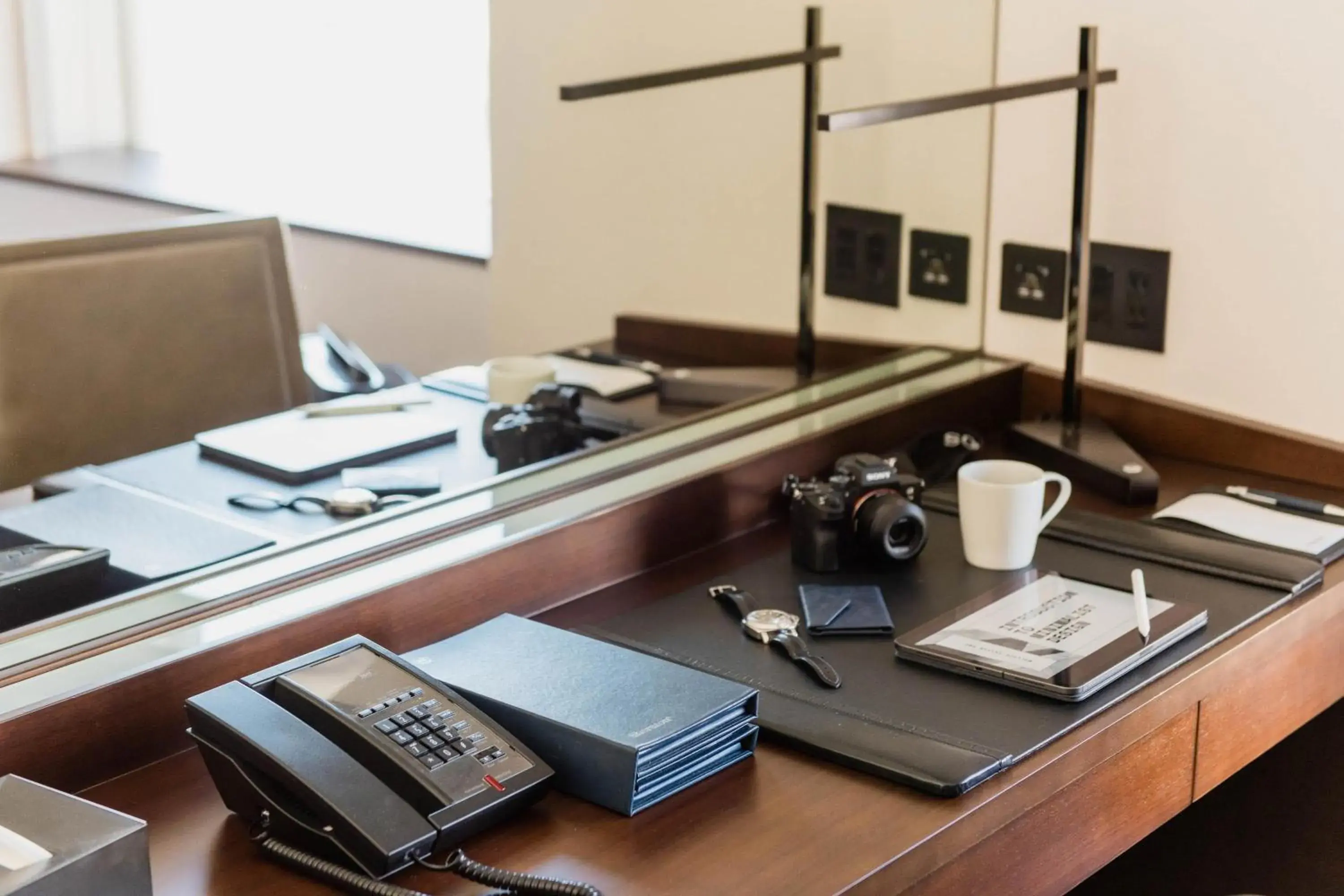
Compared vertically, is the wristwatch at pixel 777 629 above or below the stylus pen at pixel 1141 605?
below

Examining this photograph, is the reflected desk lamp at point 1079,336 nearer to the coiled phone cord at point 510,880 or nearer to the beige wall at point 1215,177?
the beige wall at point 1215,177

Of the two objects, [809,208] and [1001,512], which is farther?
[809,208]

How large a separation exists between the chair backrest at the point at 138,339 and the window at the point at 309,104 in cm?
4

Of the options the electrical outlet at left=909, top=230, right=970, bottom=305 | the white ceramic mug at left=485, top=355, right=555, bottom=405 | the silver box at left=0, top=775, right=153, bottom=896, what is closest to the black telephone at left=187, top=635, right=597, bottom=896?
the silver box at left=0, top=775, right=153, bottom=896

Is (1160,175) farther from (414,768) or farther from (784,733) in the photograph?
(414,768)

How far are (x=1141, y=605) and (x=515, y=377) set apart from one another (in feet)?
2.01

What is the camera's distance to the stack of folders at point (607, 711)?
1.07 m

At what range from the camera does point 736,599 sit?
4.62ft

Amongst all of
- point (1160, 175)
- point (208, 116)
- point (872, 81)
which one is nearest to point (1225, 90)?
point (1160, 175)

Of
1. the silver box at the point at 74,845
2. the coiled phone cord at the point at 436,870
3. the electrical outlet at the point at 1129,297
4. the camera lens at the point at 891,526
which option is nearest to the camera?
the silver box at the point at 74,845

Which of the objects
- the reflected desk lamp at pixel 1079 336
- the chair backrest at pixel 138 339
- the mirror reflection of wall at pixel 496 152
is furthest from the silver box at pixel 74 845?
the reflected desk lamp at pixel 1079 336

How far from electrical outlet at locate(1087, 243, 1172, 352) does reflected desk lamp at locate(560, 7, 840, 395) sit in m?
0.35

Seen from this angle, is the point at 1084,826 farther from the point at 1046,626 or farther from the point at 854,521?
the point at 854,521

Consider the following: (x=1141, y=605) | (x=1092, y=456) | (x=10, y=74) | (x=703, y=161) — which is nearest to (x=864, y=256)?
(x=703, y=161)
